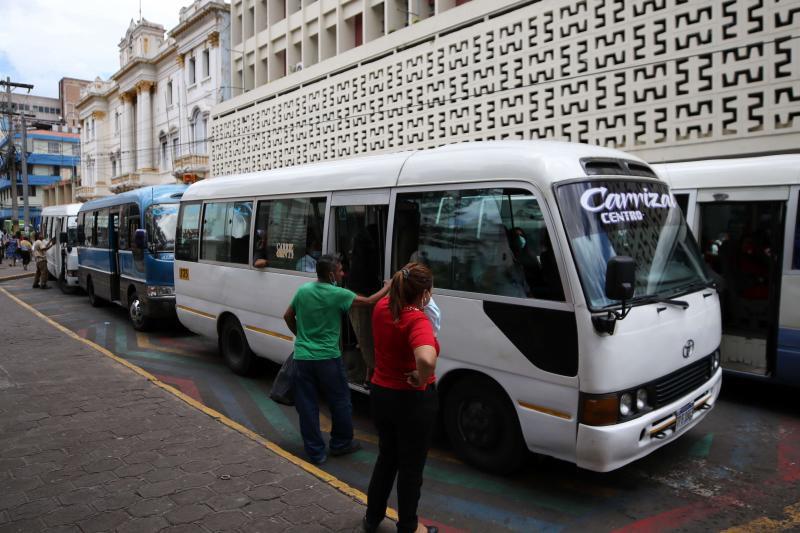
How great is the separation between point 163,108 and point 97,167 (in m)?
16.8

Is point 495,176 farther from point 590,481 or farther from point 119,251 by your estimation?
point 119,251

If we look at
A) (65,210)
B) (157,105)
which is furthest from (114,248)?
(157,105)

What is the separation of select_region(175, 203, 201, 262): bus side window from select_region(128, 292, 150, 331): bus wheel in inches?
98.7

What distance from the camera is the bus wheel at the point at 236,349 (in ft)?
24.3

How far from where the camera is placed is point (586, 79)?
41.4ft

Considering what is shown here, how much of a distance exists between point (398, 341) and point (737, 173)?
5015 mm

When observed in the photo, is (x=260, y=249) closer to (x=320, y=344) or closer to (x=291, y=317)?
(x=291, y=317)

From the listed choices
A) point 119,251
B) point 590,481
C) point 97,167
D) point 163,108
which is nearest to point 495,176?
point 590,481

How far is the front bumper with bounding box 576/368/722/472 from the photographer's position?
→ 3.78m

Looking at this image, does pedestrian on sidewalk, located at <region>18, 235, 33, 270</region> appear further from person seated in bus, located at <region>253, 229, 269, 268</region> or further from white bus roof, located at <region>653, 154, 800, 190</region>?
white bus roof, located at <region>653, 154, 800, 190</region>

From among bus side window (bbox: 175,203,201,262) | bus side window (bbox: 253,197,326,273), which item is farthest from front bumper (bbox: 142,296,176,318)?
bus side window (bbox: 253,197,326,273)

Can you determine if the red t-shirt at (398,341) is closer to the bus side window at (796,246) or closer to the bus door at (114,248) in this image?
the bus side window at (796,246)

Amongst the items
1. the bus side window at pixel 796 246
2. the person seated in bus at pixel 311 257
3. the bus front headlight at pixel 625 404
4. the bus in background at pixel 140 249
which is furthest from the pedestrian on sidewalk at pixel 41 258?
the bus side window at pixel 796 246

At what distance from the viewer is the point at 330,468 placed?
476 centimetres
